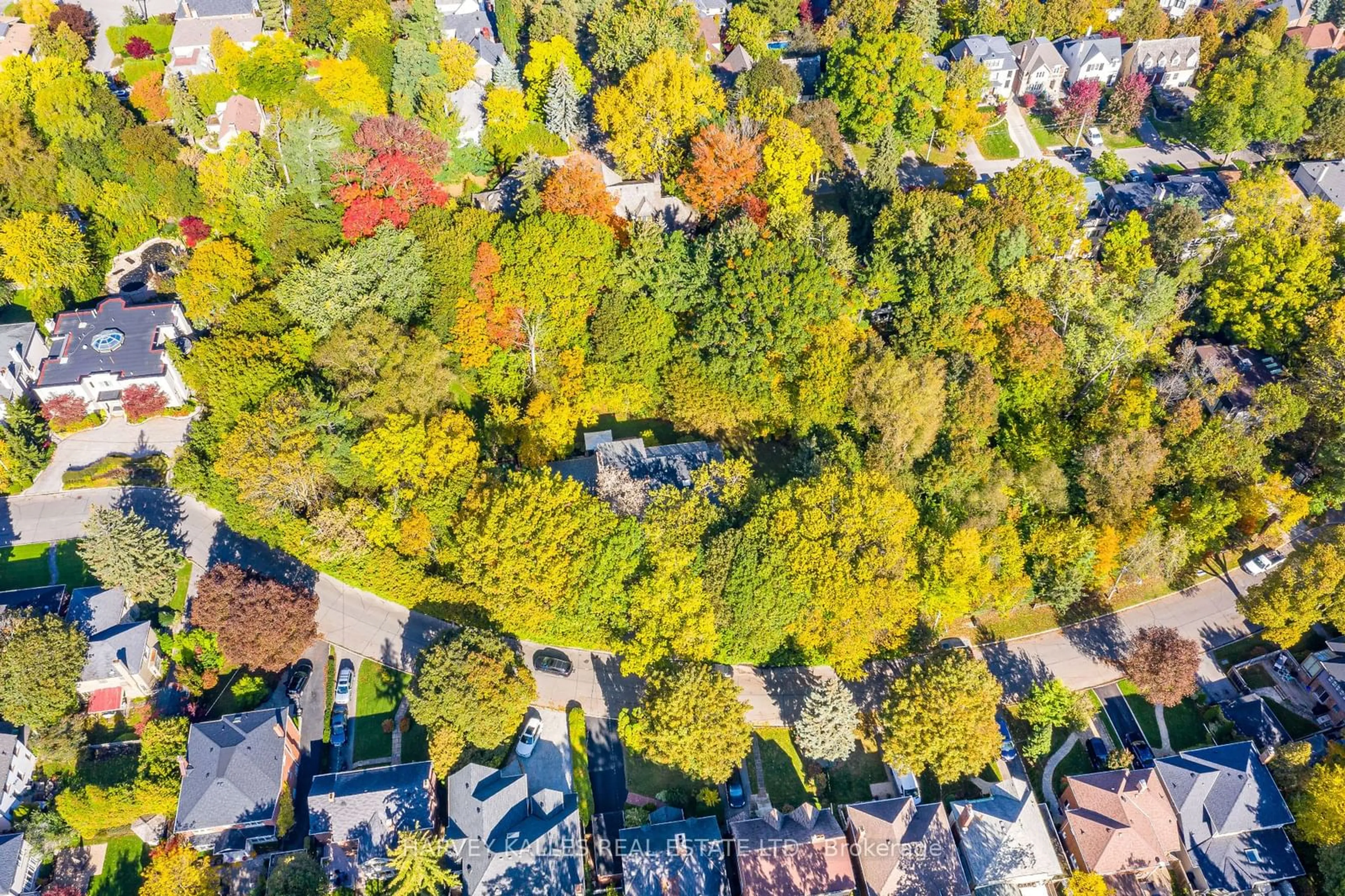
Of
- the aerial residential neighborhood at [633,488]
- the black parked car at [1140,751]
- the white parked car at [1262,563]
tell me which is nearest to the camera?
the aerial residential neighborhood at [633,488]

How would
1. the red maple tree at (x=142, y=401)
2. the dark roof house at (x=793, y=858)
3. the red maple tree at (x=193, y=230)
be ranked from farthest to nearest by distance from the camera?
1. the red maple tree at (x=193, y=230)
2. the red maple tree at (x=142, y=401)
3. the dark roof house at (x=793, y=858)

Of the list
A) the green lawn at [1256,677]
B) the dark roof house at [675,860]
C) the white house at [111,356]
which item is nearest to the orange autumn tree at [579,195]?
the white house at [111,356]

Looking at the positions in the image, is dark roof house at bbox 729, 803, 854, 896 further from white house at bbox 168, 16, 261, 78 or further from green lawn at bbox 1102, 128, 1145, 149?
white house at bbox 168, 16, 261, 78

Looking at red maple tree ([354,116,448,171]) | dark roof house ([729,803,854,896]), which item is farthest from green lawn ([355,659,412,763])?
red maple tree ([354,116,448,171])

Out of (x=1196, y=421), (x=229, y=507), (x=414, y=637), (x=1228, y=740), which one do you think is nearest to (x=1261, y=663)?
(x=1228, y=740)

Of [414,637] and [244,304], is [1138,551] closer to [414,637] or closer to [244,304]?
[414,637]

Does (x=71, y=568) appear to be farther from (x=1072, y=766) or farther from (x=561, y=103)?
(x=1072, y=766)

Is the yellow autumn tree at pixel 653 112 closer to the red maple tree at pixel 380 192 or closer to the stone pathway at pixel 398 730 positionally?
the red maple tree at pixel 380 192
